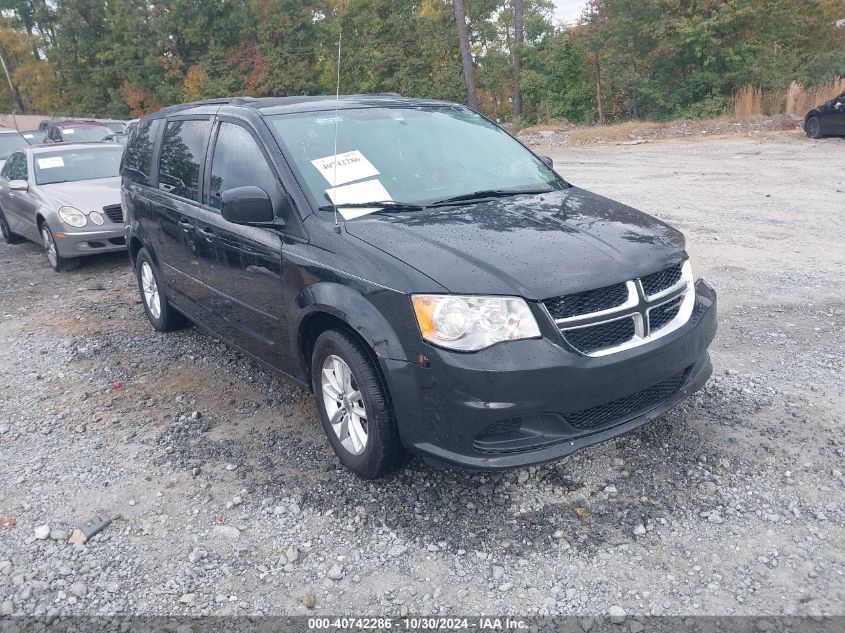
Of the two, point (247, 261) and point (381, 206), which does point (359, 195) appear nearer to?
point (381, 206)

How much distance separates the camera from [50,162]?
946 centimetres

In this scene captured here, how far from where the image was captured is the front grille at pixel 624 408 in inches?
122

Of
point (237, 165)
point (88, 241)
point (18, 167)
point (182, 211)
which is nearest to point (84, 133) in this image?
point (18, 167)

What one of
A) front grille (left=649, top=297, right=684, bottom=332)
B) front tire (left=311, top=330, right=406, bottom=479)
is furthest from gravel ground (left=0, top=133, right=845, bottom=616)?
front grille (left=649, top=297, right=684, bottom=332)

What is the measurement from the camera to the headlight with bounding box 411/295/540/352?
2.92m

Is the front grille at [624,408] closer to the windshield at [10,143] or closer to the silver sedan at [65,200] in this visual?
the silver sedan at [65,200]

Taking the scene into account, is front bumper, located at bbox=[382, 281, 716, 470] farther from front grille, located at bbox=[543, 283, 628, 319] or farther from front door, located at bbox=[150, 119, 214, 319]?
front door, located at bbox=[150, 119, 214, 319]

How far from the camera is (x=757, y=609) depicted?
2607 mm

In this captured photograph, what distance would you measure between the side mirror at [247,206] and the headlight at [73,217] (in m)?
5.69

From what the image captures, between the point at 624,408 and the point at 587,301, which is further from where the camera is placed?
the point at 624,408

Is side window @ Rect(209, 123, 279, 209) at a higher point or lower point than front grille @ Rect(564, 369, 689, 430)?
higher

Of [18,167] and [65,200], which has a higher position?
[18,167]

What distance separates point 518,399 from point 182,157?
134 inches

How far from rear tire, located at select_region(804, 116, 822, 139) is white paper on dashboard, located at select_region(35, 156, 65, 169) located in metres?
18.3
